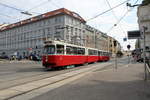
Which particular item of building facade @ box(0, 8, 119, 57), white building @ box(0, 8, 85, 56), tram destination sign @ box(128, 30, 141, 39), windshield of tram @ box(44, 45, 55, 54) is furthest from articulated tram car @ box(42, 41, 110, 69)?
building facade @ box(0, 8, 119, 57)

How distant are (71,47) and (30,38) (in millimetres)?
43319

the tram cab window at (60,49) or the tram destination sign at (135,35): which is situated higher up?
the tram destination sign at (135,35)

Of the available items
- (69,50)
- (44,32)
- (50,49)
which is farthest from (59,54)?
(44,32)

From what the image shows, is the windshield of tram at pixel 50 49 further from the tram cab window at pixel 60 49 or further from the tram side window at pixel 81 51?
the tram side window at pixel 81 51

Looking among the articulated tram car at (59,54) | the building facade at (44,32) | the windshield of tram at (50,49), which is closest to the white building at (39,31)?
the building facade at (44,32)

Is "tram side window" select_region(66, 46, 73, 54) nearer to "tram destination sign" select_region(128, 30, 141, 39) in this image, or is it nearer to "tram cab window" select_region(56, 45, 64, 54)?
"tram cab window" select_region(56, 45, 64, 54)

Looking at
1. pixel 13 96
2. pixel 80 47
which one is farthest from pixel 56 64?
pixel 13 96

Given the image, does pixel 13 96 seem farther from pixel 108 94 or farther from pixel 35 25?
pixel 35 25

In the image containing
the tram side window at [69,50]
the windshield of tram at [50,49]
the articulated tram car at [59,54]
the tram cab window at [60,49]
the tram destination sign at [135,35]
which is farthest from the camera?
the tram side window at [69,50]

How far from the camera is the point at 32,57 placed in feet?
123

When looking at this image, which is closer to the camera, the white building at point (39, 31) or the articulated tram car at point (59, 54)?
the articulated tram car at point (59, 54)

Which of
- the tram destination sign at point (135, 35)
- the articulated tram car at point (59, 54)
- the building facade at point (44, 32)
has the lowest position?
the articulated tram car at point (59, 54)

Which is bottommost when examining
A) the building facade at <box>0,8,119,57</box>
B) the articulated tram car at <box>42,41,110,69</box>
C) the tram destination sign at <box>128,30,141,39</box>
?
the articulated tram car at <box>42,41,110,69</box>

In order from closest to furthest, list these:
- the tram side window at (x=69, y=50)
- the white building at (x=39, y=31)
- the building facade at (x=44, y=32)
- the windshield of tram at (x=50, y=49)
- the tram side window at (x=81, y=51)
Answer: the windshield of tram at (x=50, y=49) < the tram side window at (x=69, y=50) < the tram side window at (x=81, y=51) < the white building at (x=39, y=31) < the building facade at (x=44, y=32)
